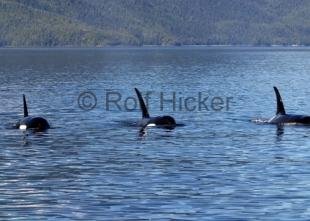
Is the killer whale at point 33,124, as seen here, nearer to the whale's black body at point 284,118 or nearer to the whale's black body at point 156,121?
the whale's black body at point 156,121

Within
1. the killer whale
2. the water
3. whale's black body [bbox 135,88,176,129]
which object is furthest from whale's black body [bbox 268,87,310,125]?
the killer whale

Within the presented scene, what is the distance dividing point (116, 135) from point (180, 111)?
20987 millimetres

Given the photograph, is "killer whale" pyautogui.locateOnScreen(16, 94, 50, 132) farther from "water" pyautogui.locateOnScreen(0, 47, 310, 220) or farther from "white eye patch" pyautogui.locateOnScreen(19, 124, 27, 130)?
"water" pyautogui.locateOnScreen(0, 47, 310, 220)

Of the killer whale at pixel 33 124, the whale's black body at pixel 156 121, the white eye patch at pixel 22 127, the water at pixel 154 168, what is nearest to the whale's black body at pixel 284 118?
the water at pixel 154 168

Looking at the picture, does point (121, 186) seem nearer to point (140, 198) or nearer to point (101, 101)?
point (140, 198)

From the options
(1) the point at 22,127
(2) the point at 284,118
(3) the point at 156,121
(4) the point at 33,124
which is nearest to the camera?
(4) the point at 33,124

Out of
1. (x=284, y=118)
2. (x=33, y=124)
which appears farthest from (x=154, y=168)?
(x=284, y=118)

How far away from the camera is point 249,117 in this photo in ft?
223

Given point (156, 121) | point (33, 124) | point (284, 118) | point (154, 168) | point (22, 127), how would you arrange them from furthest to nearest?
point (284, 118) → point (156, 121) → point (22, 127) → point (33, 124) → point (154, 168)

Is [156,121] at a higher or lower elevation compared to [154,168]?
higher

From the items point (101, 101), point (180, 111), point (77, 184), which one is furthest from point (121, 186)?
point (101, 101)

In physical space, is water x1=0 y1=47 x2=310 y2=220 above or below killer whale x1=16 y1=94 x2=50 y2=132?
below

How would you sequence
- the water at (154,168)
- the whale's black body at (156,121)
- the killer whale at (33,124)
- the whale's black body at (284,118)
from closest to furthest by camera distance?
the water at (154,168), the killer whale at (33,124), the whale's black body at (156,121), the whale's black body at (284,118)

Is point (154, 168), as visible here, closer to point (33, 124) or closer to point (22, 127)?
point (33, 124)
